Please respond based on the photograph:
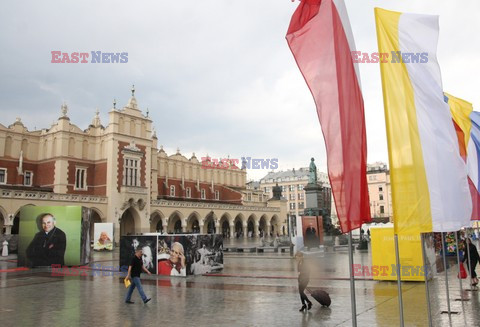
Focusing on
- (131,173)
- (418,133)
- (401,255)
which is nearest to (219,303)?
(401,255)

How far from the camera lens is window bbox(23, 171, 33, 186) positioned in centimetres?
4048

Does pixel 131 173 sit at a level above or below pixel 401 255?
above

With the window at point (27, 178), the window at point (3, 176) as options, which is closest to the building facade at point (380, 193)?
the window at point (27, 178)

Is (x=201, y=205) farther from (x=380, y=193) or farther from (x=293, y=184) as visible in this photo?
(x=293, y=184)

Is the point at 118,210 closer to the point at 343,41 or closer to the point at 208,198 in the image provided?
the point at 208,198

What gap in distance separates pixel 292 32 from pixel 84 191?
39401mm

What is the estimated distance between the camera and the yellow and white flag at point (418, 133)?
5.57 meters

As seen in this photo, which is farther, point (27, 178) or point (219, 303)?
point (27, 178)

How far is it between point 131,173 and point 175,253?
90.2ft

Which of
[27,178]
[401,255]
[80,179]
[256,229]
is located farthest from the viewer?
[256,229]

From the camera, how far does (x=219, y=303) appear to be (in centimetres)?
1001

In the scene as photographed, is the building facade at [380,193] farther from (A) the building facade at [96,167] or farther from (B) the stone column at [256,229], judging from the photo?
(A) the building facade at [96,167]

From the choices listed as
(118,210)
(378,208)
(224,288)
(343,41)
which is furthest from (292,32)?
(378,208)

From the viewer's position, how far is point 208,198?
61.4 metres
